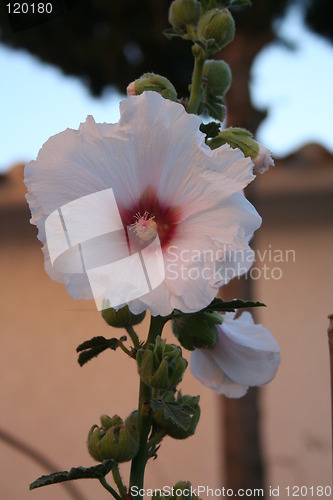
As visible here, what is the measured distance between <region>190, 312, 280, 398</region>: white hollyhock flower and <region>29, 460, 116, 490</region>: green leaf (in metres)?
0.20

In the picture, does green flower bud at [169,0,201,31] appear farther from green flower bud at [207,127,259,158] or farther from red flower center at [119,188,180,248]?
red flower center at [119,188,180,248]

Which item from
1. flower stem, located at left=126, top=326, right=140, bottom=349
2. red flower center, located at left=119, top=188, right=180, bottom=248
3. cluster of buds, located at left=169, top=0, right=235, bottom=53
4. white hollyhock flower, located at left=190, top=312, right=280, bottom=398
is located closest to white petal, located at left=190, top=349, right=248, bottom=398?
white hollyhock flower, located at left=190, top=312, right=280, bottom=398

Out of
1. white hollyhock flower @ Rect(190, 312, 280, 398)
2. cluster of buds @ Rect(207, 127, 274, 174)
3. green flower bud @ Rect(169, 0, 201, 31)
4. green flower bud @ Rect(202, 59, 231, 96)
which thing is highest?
green flower bud @ Rect(169, 0, 201, 31)

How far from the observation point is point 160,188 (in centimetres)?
61

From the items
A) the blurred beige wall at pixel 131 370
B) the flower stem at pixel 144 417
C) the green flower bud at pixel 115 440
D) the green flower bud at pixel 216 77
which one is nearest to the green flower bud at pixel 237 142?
the green flower bud at pixel 216 77

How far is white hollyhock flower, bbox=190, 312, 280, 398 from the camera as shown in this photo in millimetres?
776

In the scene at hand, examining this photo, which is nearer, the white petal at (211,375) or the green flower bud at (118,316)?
the green flower bud at (118,316)

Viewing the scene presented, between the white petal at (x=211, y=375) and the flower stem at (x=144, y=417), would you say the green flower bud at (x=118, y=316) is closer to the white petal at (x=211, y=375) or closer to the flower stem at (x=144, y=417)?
the flower stem at (x=144, y=417)

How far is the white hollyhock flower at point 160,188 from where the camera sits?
55cm

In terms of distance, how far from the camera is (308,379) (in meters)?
2.72

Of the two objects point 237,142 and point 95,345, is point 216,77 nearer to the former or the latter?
point 237,142

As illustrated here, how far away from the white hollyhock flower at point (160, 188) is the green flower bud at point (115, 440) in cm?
17

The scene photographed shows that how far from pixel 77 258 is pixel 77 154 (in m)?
0.09

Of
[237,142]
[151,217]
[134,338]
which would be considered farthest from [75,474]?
[237,142]
